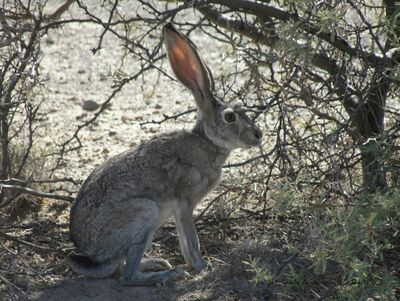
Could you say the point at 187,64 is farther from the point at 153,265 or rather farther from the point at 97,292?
the point at 97,292

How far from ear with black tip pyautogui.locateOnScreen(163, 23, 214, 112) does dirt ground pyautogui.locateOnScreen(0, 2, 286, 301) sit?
2.61ft

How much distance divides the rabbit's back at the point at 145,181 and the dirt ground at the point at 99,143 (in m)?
0.31

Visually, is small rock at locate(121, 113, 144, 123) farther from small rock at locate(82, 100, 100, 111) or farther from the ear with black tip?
the ear with black tip

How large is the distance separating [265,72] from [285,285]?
3696 mm

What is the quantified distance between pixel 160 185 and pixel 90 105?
3.27m

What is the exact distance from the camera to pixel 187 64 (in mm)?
5719

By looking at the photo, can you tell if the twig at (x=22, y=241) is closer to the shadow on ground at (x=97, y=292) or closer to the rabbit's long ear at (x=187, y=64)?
the shadow on ground at (x=97, y=292)

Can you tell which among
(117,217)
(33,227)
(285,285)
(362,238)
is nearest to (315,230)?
(285,285)

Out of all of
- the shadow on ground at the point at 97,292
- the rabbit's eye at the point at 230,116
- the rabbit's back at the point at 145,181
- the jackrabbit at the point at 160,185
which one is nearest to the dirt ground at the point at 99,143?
the shadow on ground at the point at 97,292

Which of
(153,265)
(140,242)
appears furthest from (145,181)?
(153,265)

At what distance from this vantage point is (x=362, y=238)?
13.7ft

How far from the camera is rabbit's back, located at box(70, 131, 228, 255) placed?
5426mm

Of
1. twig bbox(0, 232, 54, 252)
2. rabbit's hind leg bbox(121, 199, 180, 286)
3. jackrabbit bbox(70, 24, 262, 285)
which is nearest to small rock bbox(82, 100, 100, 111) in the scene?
jackrabbit bbox(70, 24, 262, 285)

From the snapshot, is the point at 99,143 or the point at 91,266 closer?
the point at 91,266
